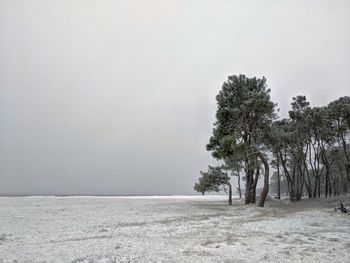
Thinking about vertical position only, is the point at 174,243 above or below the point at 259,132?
below

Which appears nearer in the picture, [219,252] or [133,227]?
[219,252]

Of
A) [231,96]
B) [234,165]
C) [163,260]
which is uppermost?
[231,96]

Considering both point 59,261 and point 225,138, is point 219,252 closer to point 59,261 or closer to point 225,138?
point 59,261

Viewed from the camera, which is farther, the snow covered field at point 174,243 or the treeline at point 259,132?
the treeline at point 259,132

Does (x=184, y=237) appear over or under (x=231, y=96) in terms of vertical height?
under

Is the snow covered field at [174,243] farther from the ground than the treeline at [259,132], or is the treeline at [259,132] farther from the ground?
the treeline at [259,132]

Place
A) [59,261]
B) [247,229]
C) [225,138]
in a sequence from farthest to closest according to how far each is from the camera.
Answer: [225,138]
[247,229]
[59,261]

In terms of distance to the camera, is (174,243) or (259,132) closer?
(174,243)

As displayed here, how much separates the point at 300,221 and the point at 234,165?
2443cm

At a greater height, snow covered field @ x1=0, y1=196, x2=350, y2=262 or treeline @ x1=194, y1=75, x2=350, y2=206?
treeline @ x1=194, y1=75, x2=350, y2=206

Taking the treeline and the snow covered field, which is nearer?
the snow covered field

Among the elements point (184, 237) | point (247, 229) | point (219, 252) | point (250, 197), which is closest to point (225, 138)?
point (250, 197)

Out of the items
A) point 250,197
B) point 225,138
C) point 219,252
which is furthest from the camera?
point 250,197

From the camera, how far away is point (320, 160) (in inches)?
2099
